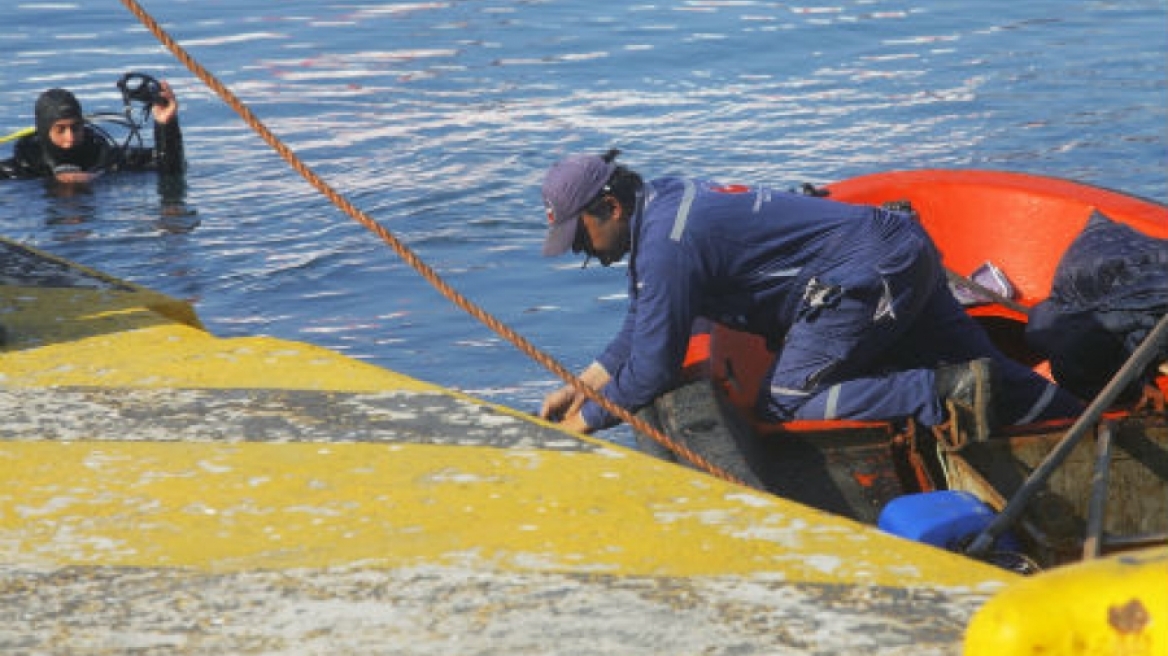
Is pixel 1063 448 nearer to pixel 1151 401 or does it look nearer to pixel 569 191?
pixel 1151 401

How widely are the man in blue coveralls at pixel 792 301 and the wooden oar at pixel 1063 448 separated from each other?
0.46 m

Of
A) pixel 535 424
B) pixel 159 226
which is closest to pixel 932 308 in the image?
pixel 535 424

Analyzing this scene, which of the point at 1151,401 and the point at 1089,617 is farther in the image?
the point at 1151,401

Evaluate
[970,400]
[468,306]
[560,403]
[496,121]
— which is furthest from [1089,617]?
[496,121]

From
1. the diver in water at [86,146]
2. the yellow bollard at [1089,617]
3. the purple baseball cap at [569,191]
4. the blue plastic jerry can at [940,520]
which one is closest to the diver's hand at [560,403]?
the purple baseball cap at [569,191]

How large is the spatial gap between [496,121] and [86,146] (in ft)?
11.3

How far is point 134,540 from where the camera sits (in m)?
3.66

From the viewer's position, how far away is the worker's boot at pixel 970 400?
5.55 m

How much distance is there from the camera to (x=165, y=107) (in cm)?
1310

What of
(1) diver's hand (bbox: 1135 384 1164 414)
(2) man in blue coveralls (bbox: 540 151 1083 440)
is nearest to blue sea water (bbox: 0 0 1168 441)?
(2) man in blue coveralls (bbox: 540 151 1083 440)

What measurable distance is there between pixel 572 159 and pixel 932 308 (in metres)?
1.37

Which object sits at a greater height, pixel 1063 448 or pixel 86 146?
pixel 1063 448

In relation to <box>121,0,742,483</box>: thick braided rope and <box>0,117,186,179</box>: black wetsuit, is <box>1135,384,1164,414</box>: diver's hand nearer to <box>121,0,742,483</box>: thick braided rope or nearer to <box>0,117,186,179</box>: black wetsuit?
<box>121,0,742,483</box>: thick braided rope

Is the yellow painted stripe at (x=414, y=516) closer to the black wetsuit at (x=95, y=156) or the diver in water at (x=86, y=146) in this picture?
the diver in water at (x=86, y=146)
